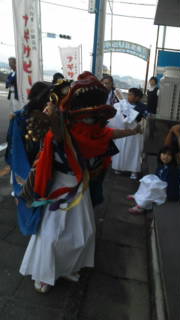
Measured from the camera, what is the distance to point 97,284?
9.04 feet

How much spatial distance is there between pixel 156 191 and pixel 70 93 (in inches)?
81.1

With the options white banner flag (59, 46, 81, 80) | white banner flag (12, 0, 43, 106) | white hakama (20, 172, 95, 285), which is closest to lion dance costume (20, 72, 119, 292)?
white hakama (20, 172, 95, 285)

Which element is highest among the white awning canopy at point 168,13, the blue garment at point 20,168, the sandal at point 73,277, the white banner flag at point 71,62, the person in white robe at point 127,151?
the white awning canopy at point 168,13

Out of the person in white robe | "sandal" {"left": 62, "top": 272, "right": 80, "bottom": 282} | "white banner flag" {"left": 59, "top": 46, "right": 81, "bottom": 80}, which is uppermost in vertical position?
"white banner flag" {"left": 59, "top": 46, "right": 81, "bottom": 80}

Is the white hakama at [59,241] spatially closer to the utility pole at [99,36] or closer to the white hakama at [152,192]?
the white hakama at [152,192]

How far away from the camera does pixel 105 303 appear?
254 cm

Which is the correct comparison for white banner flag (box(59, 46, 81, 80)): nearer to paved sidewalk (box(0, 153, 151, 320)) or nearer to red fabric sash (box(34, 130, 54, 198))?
paved sidewalk (box(0, 153, 151, 320))

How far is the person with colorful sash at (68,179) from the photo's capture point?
89.7 inches

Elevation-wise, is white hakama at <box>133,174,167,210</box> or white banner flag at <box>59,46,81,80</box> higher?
white banner flag at <box>59,46,81,80</box>

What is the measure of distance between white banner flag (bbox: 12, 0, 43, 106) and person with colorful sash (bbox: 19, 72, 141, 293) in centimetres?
254

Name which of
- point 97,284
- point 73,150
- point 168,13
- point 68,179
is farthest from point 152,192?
point 168,13

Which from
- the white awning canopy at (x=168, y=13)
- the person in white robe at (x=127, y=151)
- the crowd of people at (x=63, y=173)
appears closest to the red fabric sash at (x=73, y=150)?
the crowd of people at (x=63, y=173)

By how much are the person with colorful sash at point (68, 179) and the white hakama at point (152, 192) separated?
1.50 metres

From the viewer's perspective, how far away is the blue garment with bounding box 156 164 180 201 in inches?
150
